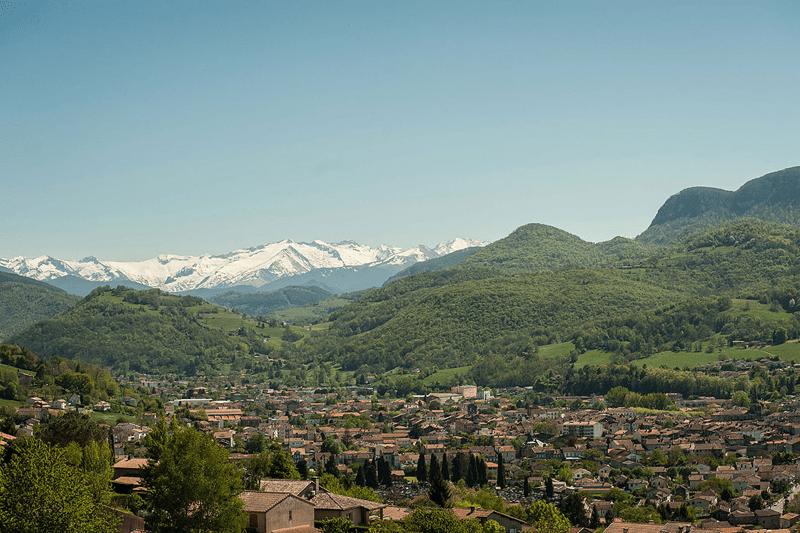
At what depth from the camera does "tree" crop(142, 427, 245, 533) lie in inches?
1388

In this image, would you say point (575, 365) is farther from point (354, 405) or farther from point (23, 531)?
point (23, 531)

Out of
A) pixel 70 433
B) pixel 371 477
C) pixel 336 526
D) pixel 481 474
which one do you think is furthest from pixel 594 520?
pixel 70 433

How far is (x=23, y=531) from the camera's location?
31688 mm

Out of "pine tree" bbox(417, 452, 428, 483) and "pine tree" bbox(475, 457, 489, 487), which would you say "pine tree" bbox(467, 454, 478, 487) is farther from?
"pine tree" bbox(417, 452, 428, 483)

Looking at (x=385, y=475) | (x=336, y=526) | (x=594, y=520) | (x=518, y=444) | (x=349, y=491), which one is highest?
(x=336, y=526)

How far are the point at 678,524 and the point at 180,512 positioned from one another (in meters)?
36.9

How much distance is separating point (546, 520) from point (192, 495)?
24.6 meters

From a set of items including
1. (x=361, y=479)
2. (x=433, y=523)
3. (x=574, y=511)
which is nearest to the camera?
(x=433, y=523)

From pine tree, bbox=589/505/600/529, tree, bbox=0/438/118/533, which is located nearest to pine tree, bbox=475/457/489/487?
pine tree, bbox=589/505/600/529

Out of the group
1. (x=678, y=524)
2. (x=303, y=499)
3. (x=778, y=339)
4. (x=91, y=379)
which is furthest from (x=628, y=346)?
(x=303, y=499)

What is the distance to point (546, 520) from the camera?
174 ft

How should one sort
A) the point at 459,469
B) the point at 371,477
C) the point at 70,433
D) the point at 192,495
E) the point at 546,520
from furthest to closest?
the point at 459,469, the point at 371,477, the point at 546,520, the point at 70,433, the point at 192,495

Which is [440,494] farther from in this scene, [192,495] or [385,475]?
[192,495]

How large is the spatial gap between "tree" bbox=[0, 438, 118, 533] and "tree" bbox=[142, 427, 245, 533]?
222 centimetres
